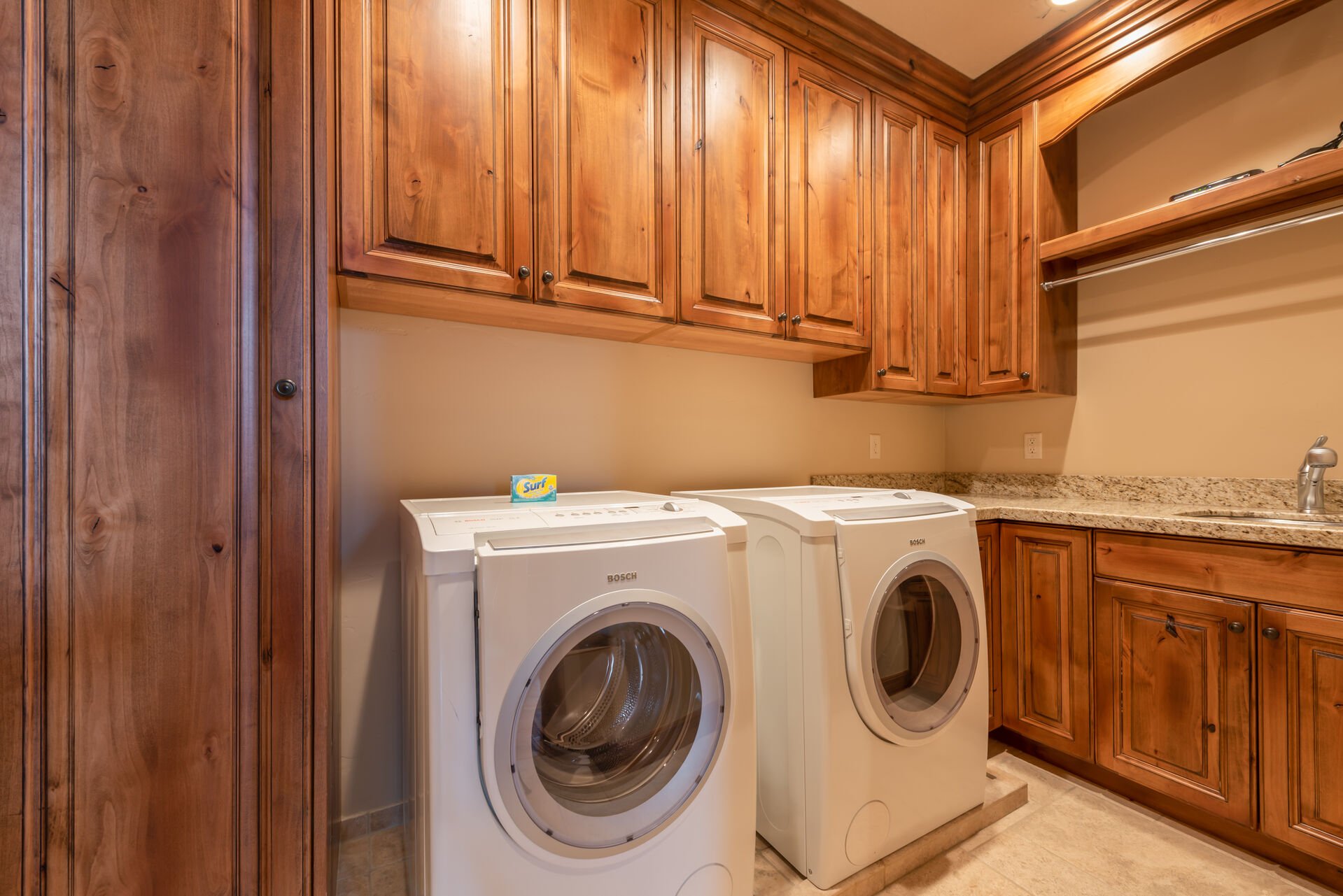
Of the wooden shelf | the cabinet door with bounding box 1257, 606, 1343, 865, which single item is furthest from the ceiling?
the cabinet door with bounding box 1257, 606, 1343, 865

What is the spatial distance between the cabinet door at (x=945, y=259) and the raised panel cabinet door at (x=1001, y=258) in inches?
1.9

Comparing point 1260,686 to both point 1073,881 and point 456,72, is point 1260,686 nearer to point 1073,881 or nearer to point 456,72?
point 1073,881

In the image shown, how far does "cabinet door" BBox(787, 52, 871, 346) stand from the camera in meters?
1.90

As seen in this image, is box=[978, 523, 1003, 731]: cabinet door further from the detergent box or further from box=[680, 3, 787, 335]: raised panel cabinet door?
the detergent box

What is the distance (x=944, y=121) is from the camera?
237 cm

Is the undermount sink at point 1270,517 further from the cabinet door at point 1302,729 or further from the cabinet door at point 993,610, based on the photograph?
the cabinet door at point 993,610

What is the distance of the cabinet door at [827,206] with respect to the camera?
74.6 inches

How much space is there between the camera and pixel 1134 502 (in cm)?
221

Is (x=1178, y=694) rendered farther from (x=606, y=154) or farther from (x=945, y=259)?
(x=606, y=154)

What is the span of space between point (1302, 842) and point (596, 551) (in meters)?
1.95

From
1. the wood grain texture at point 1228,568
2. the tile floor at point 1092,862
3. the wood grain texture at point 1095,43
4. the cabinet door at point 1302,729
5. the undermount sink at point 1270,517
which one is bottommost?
the tile floor at point 1092,862

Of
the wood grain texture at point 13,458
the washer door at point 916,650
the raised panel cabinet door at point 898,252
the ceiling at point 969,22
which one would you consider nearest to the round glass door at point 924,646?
the washer door at point 916,650

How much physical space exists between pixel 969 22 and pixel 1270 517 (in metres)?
1.99

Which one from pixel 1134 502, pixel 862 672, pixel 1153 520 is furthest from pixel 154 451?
pixel 1134 502
